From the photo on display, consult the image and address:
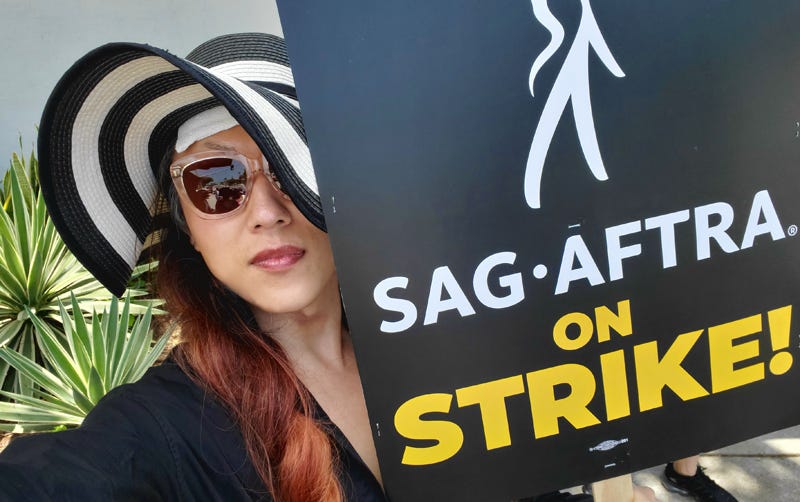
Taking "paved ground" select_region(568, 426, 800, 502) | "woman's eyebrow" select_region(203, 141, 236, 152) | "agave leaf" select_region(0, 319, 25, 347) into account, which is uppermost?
"woman's eyebrow" select_region(203, 141, 236, 152)

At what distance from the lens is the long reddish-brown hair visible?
3.82 feet

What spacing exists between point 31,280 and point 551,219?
3000 millimetres

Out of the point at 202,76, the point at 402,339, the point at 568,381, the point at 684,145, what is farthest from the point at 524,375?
the point at 202,76

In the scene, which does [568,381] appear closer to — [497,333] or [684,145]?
[497,333]

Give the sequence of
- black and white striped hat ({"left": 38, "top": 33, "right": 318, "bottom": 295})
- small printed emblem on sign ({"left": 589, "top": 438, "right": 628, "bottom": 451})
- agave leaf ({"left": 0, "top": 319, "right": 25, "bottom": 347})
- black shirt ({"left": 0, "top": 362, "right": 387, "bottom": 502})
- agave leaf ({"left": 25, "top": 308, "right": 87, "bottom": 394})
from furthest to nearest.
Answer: agave leaf ({"left": 0, "top": 319, "right": 25, "bottom": 347}) → agave leaf ({"left": 25, "top": 308, "right": 87, "bottom": 394}) → small printed emblem on sign ({"left": 589, "top": 438, "right": 628, "bottom": 451}) → black and white striped hat ({"left": 38, "top": 33, "right": 318, "bottom": 295}) → black shirt ({"left": 0, "top": 362, "right": 387, "bottom": 502})

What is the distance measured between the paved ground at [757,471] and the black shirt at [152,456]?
82.7 inches

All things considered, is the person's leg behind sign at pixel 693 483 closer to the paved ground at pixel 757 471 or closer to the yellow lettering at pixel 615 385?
the paved ground at pixel 757 471

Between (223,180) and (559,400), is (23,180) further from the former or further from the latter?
(559,400)

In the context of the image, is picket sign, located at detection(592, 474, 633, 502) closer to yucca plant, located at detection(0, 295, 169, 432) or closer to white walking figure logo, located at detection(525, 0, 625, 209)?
white walking figure logo, located at detection(525, 0, 625, 209)

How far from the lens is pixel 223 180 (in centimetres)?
116

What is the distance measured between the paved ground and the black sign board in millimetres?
1818

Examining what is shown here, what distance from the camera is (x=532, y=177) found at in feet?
3.42

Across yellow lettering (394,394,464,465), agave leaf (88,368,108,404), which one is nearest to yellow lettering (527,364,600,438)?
yellow lettering (394,394,464,465)

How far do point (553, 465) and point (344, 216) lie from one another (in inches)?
22.1
